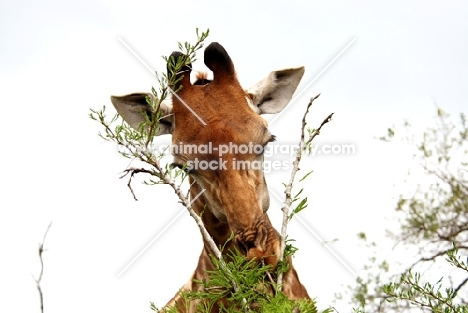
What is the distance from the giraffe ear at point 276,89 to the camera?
7.45m

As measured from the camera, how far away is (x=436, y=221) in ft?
37.0

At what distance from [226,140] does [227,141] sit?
0.01m

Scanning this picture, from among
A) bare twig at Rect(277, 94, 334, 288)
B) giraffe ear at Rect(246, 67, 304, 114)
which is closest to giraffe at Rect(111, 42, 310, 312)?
giraffe ear at Rect(246, 67, 304, 114)

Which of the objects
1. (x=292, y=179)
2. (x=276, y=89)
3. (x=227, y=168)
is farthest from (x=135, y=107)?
(x=292, y=179)

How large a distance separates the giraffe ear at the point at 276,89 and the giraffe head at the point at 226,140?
1 cm

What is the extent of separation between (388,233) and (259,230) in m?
6.67

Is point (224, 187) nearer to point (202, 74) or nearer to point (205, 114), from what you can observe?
point (205, 114)

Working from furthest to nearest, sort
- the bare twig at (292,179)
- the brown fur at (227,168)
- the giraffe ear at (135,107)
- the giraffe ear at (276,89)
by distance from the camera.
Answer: the giraffe ear at (276,89), the giraffe ear at (135,107), the brown fur at (227,168), the bare twig at (292,179)

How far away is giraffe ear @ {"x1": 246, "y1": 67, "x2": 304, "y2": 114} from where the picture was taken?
24.5ft

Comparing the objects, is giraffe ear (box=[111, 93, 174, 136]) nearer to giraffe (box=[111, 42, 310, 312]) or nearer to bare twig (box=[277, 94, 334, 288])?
giraffe (box=[111, 42, 310, 312])

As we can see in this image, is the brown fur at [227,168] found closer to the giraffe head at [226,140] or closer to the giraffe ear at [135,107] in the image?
the giraffe head at [226,140]

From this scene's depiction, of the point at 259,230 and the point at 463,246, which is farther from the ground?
the point at 463,246

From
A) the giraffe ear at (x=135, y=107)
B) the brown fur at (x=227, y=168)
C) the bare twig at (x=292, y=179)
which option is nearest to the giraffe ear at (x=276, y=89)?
the brown fur at (x=227, y=168)

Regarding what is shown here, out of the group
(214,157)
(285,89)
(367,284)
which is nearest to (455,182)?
(367,284)
